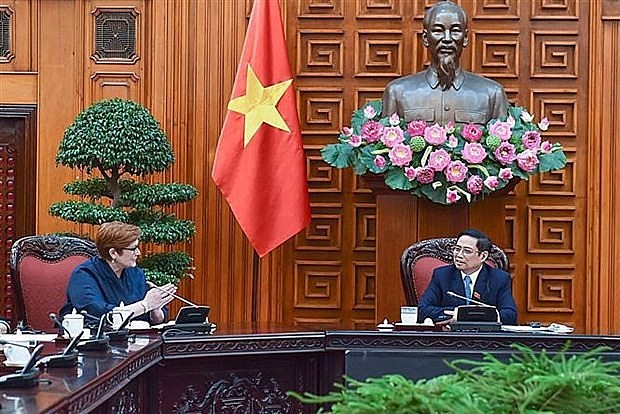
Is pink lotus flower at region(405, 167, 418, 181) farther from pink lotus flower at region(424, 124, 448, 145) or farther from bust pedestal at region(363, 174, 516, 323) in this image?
bust pedestal at region(363, 174, 516, 323)

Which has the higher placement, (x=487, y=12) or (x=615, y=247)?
(x=487, y=12)

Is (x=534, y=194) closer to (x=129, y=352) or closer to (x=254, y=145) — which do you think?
(x=254, y=145)

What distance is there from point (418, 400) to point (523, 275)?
5203 mm

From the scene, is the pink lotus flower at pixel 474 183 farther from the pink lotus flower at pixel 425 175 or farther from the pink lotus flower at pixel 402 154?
the pink lotus flower at pixel 402 154

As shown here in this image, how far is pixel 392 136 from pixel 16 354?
2.88 m

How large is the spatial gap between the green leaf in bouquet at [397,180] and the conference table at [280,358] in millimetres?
1253

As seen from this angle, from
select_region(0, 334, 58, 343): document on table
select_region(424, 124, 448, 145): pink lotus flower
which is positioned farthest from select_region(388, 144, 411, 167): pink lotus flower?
select_region(0, 334, 58, 343): document on table

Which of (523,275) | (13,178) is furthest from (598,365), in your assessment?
(13,178)

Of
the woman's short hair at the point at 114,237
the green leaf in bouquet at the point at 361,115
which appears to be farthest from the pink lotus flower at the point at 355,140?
the woman's short hair at the point at 114,237

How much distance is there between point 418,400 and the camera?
4.42 ft

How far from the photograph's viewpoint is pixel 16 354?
9.69ft

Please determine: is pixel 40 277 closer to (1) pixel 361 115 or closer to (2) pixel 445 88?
(1) pixel 361 115

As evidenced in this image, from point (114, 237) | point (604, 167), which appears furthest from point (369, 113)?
point (114, 237)

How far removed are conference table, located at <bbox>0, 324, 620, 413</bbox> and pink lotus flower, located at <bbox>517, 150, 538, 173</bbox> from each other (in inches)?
57.1
